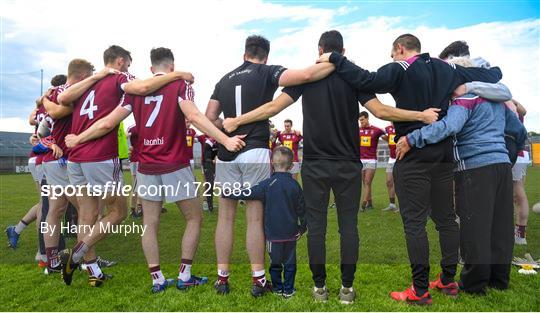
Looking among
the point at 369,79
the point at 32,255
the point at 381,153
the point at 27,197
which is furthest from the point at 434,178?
the point at 381,153

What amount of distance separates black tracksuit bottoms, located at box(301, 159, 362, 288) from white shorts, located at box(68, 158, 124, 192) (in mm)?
2094

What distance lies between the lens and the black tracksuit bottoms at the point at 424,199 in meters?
3.32

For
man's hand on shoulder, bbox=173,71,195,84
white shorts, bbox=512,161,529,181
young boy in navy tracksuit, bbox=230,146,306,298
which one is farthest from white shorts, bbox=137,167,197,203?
white shorts, bbox=512,161,529,181

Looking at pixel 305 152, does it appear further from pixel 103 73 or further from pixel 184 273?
pixel 103 73

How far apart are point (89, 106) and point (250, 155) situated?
185 cm

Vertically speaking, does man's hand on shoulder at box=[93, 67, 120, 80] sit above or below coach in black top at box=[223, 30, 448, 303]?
above

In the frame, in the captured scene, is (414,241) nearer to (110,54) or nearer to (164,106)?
(164,106)

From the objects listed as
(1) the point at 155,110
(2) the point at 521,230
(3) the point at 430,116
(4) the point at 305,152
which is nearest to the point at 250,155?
(4) the point at 305,152

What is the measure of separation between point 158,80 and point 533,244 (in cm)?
544

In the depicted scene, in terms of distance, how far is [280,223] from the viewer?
352 cm

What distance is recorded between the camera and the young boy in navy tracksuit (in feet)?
11.6

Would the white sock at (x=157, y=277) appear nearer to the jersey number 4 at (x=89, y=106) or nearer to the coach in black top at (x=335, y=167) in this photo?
the coach in black top at (x=335, y=167)

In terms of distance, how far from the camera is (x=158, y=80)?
367 cm

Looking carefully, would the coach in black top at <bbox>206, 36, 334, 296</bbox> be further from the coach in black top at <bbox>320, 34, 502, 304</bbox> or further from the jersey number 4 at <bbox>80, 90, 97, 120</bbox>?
the jersey number 4 at <bbox>80, 90, 97, 120</bbox>
